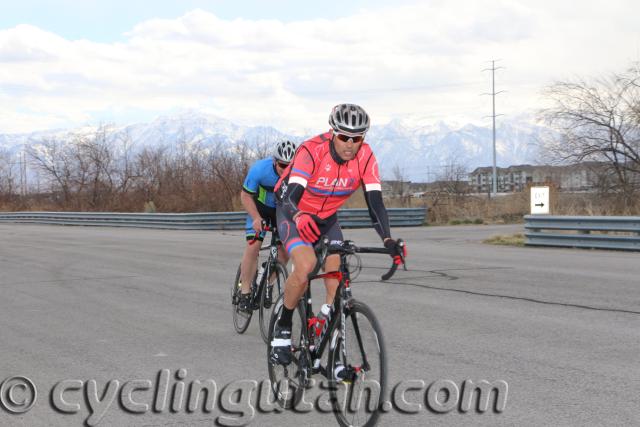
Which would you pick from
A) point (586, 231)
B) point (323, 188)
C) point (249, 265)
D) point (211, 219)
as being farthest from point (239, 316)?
point (211, 219)

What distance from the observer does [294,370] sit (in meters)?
5.45

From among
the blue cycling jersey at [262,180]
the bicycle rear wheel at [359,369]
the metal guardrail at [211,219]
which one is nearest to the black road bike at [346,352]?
the bicycle rear wheel at [359,369]

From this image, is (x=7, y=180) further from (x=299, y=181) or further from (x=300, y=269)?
(x=300, y=269)

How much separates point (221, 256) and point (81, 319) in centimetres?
822

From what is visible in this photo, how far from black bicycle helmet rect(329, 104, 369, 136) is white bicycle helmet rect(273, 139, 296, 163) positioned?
2.07 meters

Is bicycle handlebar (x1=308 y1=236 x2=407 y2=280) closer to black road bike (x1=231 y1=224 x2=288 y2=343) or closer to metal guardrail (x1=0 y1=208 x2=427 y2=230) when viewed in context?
black road bike (x1=231 y1=224 x2=288 y2=343)

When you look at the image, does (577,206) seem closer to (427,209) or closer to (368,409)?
(427,209)

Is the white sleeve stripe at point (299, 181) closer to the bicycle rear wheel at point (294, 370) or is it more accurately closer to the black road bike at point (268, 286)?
the bicycle rear wheel at point (294, 370)

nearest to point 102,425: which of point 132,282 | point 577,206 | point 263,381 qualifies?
point 263,381

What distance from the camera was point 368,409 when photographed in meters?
4.53

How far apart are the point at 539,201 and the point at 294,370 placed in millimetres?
14943

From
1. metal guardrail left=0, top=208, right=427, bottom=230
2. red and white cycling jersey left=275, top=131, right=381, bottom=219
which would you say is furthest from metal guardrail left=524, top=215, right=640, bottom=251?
red and white cycling jersey left=275, top=131, right=381, bottom=219

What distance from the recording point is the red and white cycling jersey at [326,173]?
17.7 ft

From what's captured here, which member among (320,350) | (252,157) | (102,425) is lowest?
(102,425)
